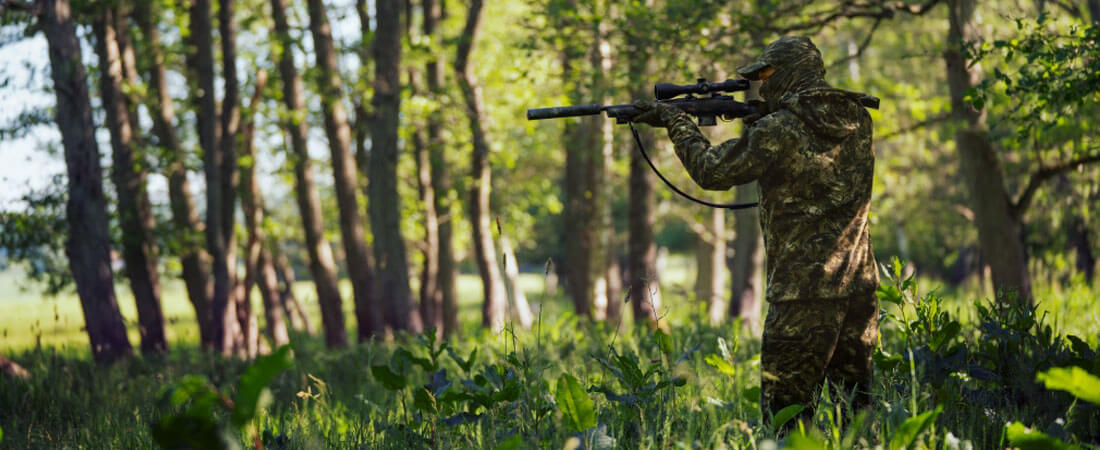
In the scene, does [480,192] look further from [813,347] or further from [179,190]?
[813,347]

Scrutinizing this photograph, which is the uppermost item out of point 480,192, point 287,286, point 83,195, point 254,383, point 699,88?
point 699,88

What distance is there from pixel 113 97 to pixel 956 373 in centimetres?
1072

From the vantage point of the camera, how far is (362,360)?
8.98 meters

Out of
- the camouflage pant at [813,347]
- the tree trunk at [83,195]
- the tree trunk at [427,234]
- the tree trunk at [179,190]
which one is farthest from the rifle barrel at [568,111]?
the tree trunk at [427,234]

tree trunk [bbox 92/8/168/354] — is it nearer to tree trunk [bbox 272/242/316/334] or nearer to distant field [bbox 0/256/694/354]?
distant field [bbox 0/256/694/354]

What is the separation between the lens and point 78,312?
34938 mm

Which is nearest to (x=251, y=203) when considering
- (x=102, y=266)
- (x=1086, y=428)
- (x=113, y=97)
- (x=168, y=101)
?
(x=168, y=101)

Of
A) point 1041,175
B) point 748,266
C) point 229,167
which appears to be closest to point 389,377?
point 1041,175

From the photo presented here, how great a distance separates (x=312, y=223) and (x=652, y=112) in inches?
414

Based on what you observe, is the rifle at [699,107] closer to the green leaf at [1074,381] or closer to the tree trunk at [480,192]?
the green leaf at [1074,381]

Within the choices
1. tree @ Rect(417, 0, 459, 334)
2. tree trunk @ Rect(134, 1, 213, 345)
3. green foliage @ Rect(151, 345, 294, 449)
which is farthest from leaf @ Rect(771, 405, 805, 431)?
tree @ Rect(417, 0, 459, 334)

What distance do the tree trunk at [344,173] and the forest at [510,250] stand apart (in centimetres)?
5

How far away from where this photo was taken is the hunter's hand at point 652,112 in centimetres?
439

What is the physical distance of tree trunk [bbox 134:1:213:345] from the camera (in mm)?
12695
